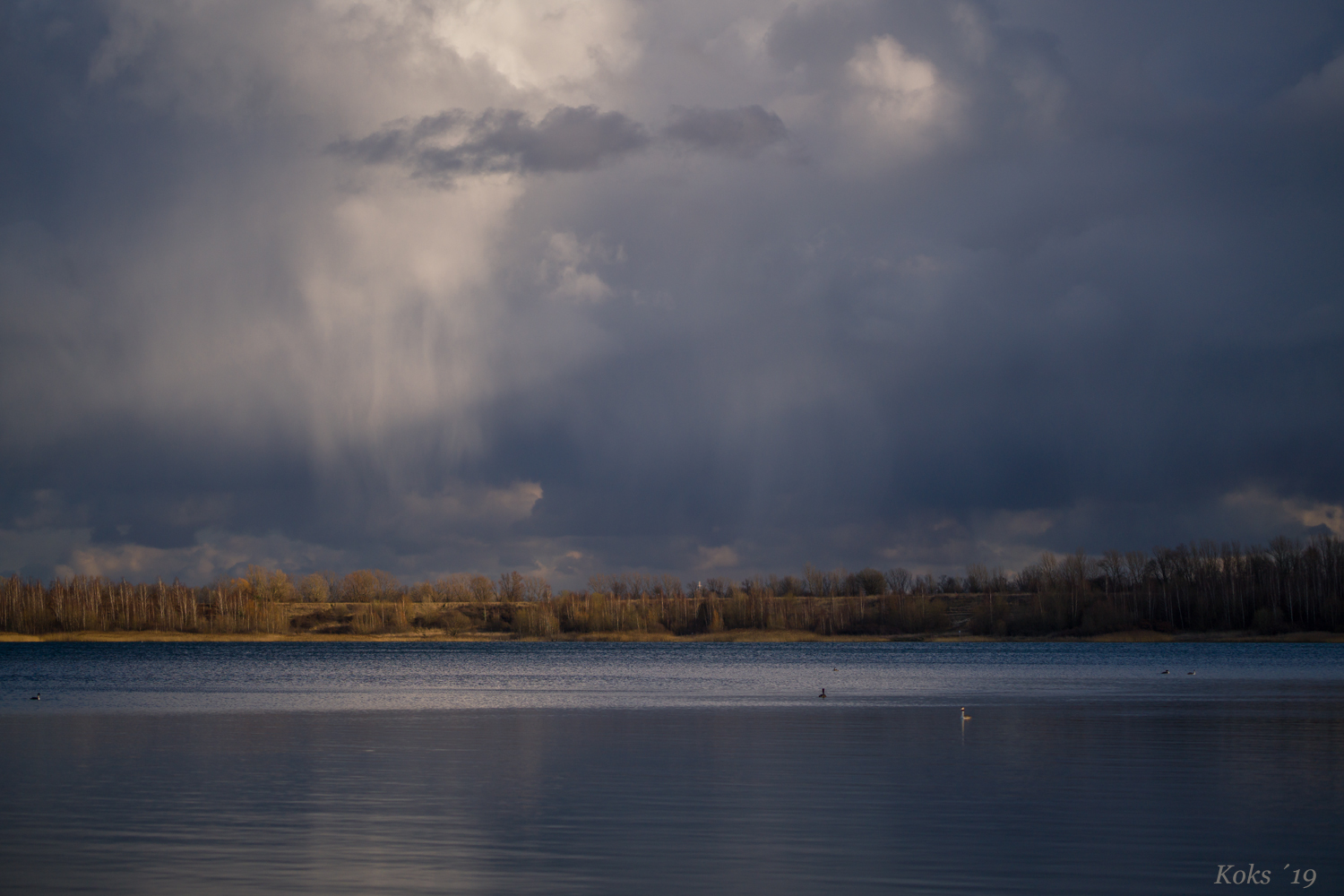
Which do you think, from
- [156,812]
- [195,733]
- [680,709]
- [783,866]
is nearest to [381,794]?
[156,812]

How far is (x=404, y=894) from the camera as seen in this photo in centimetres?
1770

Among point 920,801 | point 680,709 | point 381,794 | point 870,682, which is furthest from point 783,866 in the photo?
point 870,682

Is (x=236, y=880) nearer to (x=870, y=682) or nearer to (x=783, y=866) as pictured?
(x=783, y=866)

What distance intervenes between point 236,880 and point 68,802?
1080 cm

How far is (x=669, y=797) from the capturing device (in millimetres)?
27594

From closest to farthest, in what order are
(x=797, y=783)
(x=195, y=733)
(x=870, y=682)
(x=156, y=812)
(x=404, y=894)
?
(x=404, y=894)
(x=156, y=812)
(x=797, y=783)
(x=195, y=733)
(x=870, y=682)

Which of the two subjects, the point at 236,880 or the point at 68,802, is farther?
the point at 68,802

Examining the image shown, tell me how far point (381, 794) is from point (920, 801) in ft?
43.2

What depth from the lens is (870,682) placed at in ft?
289

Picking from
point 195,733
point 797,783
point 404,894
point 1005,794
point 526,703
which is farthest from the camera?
point 526,703

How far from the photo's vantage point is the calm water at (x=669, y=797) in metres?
19.3

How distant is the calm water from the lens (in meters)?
19.3

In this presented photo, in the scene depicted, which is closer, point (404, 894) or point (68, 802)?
point (404, 894)

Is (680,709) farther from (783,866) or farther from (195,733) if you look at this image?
(783,866)
